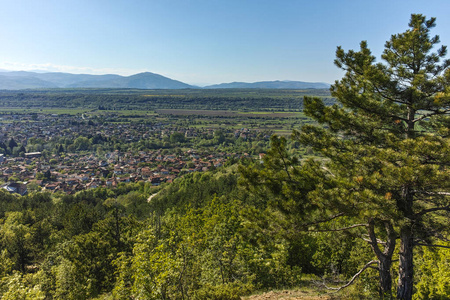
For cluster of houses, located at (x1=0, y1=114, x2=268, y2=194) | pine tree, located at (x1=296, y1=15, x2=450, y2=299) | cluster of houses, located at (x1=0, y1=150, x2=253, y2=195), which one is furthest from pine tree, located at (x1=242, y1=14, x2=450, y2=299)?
cluster of houses, located at (x1=0, y1=114, x2=268, y2=194)

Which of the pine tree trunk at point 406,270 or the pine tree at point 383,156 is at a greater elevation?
the pine tree at point 383,156

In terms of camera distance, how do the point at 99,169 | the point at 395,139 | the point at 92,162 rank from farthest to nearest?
the point at 92,162, the point at 99,169, the point at 395,139

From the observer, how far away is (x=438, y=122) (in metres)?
6.34

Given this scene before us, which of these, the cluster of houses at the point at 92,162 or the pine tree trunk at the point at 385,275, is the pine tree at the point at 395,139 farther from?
the cluster of houses at the point at 92,162

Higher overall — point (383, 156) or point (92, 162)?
point (383, 156)

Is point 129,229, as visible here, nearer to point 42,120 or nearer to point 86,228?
point 86,228

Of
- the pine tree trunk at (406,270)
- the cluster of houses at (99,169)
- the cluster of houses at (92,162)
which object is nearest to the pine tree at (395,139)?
the pine tree trunk at (406,270)

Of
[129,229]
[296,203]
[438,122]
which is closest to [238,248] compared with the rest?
[296,203]

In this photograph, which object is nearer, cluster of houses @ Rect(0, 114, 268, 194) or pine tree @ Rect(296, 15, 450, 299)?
pine tree @ Rect(296, 15, 450, 299)

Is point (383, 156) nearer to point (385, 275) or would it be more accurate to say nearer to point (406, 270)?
point (406, 270)

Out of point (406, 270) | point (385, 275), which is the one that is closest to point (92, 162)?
point (385, 275)

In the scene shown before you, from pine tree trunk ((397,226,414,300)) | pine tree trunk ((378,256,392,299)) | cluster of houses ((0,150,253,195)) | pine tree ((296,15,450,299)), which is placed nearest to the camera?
pine tree ((296,15,450,299))

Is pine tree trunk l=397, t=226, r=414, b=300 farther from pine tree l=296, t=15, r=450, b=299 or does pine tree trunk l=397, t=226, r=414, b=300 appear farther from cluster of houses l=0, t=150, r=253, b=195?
cluster of houses l=0, t=150, r=253, b=195

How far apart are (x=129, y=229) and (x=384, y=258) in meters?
21.7
